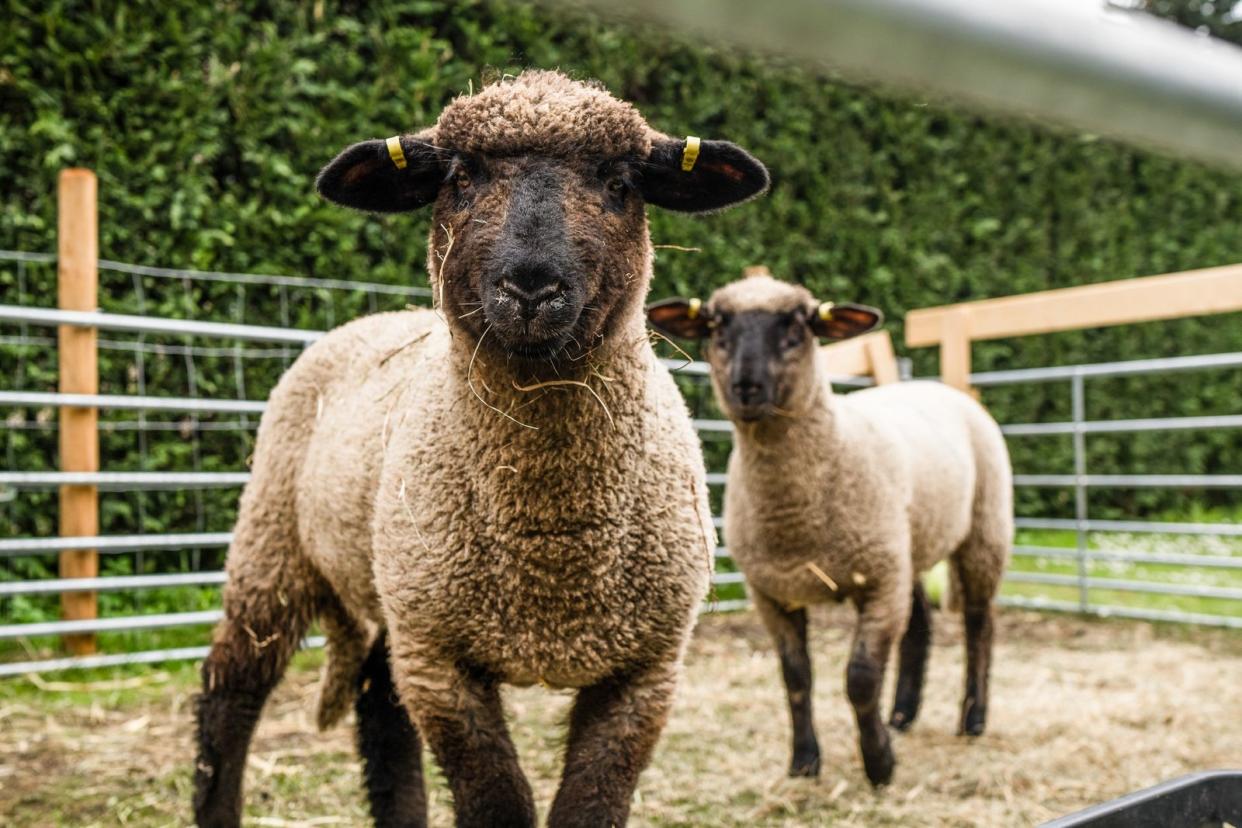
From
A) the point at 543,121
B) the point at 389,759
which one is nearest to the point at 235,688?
the point at 389,759

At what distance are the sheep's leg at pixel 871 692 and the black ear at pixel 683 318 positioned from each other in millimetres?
1419

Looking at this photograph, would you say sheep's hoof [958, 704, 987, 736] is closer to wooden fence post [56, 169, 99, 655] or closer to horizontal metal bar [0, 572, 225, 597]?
horizontal metal bar [0, 572, 225, 597]

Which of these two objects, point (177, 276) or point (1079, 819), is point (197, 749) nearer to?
point (1079, 819)

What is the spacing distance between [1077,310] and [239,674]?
5.82 metres

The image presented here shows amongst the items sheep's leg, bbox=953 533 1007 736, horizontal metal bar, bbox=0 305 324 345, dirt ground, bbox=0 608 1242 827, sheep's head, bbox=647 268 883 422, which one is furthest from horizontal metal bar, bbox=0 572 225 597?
sheep's leg, bbox=953 533 1007 736

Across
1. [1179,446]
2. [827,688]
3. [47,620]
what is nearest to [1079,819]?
[827,688]

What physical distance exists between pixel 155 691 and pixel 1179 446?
10494mm

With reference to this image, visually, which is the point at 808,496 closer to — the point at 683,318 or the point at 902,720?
the point at 683,318

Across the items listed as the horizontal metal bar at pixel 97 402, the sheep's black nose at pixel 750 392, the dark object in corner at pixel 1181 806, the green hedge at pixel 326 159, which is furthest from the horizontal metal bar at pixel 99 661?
the dark object in corner at pixel 1181 806

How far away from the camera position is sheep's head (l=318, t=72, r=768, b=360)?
209 centimetres

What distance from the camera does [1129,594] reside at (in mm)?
8461

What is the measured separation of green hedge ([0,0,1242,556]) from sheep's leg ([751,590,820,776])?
8.65 feet

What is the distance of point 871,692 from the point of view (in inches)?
155

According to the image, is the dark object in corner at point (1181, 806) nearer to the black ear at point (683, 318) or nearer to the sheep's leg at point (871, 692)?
the sheep's leg at point (871, 692)
